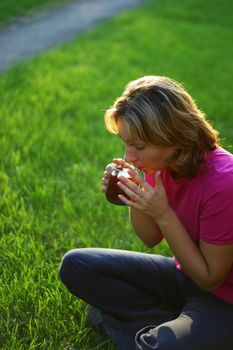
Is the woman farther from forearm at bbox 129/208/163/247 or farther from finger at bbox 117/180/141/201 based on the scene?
forearm at bbox 129/208/163/247

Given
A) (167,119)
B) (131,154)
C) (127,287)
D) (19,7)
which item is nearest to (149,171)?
(131,154)

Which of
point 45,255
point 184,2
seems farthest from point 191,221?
point 184,2

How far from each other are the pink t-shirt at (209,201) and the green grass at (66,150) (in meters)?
0.66

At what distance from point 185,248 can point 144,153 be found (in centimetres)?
39

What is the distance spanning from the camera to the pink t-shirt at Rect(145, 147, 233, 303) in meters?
2.21

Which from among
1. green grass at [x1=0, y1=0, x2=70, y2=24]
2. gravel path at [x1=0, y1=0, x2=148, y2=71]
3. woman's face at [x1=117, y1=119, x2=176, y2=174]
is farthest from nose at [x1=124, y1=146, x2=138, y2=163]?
green grass at [x1=0, y1=0, x2=70, y2=24]

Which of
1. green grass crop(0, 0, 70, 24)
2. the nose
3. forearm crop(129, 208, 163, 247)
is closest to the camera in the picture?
the nose

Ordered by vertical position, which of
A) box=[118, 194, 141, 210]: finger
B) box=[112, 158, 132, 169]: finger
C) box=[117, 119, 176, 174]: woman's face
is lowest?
box=[118, 194, 141, 210]: finger

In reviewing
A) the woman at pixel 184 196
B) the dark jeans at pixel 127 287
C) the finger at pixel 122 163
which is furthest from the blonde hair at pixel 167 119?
the dark jeans at pixel 127 287

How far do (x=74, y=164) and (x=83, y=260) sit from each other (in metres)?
1.70

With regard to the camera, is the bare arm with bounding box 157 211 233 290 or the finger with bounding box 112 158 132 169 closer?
the bare arm with bounding box 157 211 233 290

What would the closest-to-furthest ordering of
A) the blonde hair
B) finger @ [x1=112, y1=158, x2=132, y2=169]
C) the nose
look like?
1. the blonde hair
2. the nose
3. finger @ [x1=112, y1=158, x2=132, y2=169]

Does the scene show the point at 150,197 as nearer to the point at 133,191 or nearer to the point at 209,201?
the point at 133,191

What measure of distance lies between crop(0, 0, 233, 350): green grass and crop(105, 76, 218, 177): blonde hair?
90 centimetres
